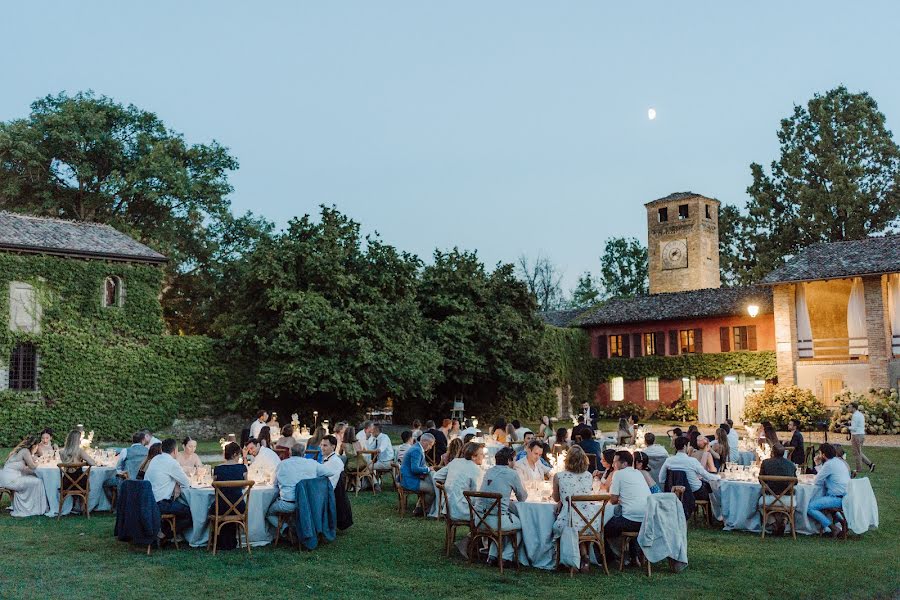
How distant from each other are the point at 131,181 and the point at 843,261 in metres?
32.1

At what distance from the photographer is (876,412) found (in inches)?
1121

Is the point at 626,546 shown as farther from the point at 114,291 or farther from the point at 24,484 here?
the point at 114,291

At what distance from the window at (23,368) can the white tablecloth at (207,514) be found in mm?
19756

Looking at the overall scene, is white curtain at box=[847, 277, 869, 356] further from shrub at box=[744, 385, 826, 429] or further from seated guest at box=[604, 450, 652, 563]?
seated guest at box=[604, 450, 652, 563]

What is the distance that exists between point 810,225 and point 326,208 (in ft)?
106

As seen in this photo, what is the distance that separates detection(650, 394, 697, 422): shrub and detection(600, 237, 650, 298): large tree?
1034 inches

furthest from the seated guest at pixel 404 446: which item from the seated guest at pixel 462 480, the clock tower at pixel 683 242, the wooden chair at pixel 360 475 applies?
the clock tower at pixel 683 242

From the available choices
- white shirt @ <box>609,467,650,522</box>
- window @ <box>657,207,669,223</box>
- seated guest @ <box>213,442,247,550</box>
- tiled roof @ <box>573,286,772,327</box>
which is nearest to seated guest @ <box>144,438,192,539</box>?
seated guest @ <box>213,442,247,550</box>

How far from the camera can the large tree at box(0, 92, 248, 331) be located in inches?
1499

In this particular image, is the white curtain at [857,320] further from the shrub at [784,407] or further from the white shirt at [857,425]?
the white shirt at [857,425]

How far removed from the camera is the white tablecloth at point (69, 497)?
12.7 m

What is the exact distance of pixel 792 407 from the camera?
3086cm

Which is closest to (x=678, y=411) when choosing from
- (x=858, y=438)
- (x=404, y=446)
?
(x=858, y=438)

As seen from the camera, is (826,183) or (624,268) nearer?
(826,183)
